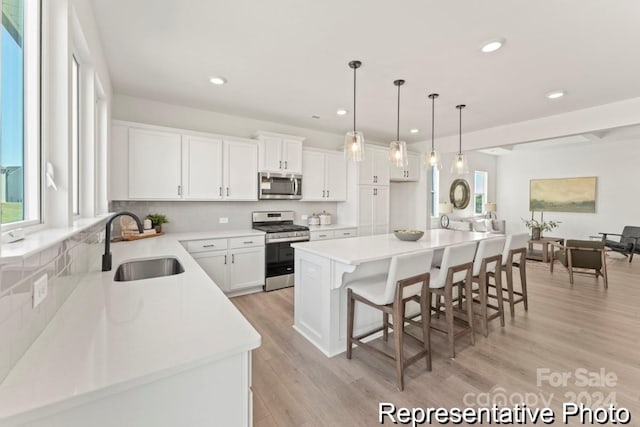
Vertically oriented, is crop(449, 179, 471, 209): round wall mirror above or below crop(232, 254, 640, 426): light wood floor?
above

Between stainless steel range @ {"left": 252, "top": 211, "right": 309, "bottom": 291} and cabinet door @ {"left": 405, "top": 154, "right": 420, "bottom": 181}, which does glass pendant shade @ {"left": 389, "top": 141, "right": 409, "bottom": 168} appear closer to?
stainless steel range @ {"left": 252, "top": 211, "right": 309, "bottom": 291}

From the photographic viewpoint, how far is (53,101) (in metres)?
1.34

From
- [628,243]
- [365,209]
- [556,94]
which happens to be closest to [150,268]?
[365,209]

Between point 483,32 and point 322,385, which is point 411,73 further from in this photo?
point 322,385

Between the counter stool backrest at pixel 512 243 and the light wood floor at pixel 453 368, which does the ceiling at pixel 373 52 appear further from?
the light wood floor at pixel 453 368

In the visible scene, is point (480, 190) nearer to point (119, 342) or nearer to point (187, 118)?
point (187, 118)

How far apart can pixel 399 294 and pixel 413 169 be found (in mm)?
4298

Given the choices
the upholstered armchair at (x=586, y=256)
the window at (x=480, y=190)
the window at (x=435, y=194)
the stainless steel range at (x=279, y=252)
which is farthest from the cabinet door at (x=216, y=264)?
the window at (x=480, y=190)

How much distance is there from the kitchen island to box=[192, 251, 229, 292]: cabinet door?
1.29 meters

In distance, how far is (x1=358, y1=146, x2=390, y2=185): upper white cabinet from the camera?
501cm

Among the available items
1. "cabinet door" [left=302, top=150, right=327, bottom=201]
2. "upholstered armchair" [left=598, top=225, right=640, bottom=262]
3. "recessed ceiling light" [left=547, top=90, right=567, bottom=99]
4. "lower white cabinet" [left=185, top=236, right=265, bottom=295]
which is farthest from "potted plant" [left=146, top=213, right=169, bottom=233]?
"upholstered armchair" [left=598, top=225, right=640, bottom=262]

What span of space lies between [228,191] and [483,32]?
10.8 ft

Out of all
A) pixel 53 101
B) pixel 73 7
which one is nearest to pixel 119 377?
pixel 53 101

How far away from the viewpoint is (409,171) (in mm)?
5742
